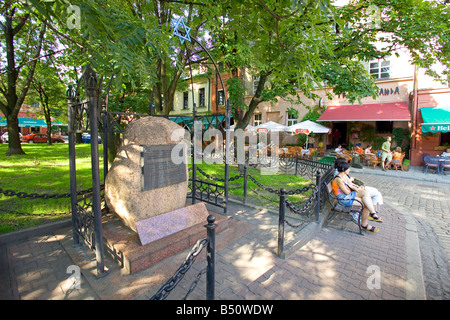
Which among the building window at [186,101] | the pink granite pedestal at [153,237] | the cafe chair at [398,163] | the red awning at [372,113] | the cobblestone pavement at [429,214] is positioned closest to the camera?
the pink granite pedestal at [153,237]

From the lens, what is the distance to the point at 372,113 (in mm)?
15477

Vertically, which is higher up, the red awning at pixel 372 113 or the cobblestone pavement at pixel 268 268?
the red awning at pixel 372 113

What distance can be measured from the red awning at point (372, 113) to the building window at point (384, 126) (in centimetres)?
187

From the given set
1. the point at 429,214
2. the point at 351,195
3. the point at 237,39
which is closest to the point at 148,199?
the point at 351,195

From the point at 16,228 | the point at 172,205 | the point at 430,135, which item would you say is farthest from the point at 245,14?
the point at 430,135

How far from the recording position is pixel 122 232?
13.6 feet

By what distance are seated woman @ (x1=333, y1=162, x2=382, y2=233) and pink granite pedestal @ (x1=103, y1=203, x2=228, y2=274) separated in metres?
3.02

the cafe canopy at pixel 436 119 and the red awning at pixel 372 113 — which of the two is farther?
the red awning at pixel 372 113

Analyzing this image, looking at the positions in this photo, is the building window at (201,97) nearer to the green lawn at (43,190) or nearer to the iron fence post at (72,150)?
the green lawn at (43,190)

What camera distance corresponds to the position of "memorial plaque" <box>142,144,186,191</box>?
4027mm

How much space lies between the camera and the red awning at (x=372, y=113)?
14.6 meters

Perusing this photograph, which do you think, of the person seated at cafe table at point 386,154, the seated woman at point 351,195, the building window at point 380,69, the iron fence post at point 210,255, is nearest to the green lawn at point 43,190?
the seated woman at point 351,195

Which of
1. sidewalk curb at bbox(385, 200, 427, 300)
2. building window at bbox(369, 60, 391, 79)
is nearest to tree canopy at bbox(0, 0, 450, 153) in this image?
sidewalk curb at bbox(385, 200, 427, 300)
